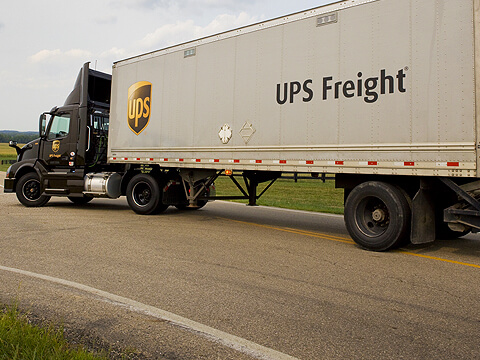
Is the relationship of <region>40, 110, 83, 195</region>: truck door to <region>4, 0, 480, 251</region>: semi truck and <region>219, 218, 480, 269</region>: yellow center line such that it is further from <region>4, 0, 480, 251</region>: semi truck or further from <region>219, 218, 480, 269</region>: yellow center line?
<region>219, 218, 480, 269</region>: yellow center line

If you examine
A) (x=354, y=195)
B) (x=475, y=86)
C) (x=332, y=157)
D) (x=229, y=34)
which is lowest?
(x=354, y=195)

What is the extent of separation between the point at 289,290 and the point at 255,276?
668 millimetres

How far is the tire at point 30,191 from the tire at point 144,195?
10.1 ft

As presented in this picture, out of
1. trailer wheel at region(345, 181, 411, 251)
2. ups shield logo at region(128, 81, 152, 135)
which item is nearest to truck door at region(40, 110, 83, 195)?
ups shield logo at region(128, 81, 152, 135)

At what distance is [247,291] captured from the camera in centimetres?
462

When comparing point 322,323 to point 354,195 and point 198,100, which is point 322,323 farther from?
point 198,100

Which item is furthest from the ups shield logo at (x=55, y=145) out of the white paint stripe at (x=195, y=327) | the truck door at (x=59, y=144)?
the white paint stripe at (x=195, y=327)

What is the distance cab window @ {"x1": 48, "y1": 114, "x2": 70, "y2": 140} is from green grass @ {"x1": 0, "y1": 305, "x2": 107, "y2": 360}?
9.96 meters

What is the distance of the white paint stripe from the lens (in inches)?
121

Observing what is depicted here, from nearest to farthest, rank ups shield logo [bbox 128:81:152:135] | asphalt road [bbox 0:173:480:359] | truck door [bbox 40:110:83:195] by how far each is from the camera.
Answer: asphalt road [bbox 0:173:480:359], ups shield logo [bbox 128:81:152:135], truck door [bbox 40:110:83:195]

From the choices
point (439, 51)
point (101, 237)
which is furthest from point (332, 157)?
point (101, 237)

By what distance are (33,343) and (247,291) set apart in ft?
7.54

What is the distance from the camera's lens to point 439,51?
6.13m

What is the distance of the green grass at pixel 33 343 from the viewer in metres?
2.70
